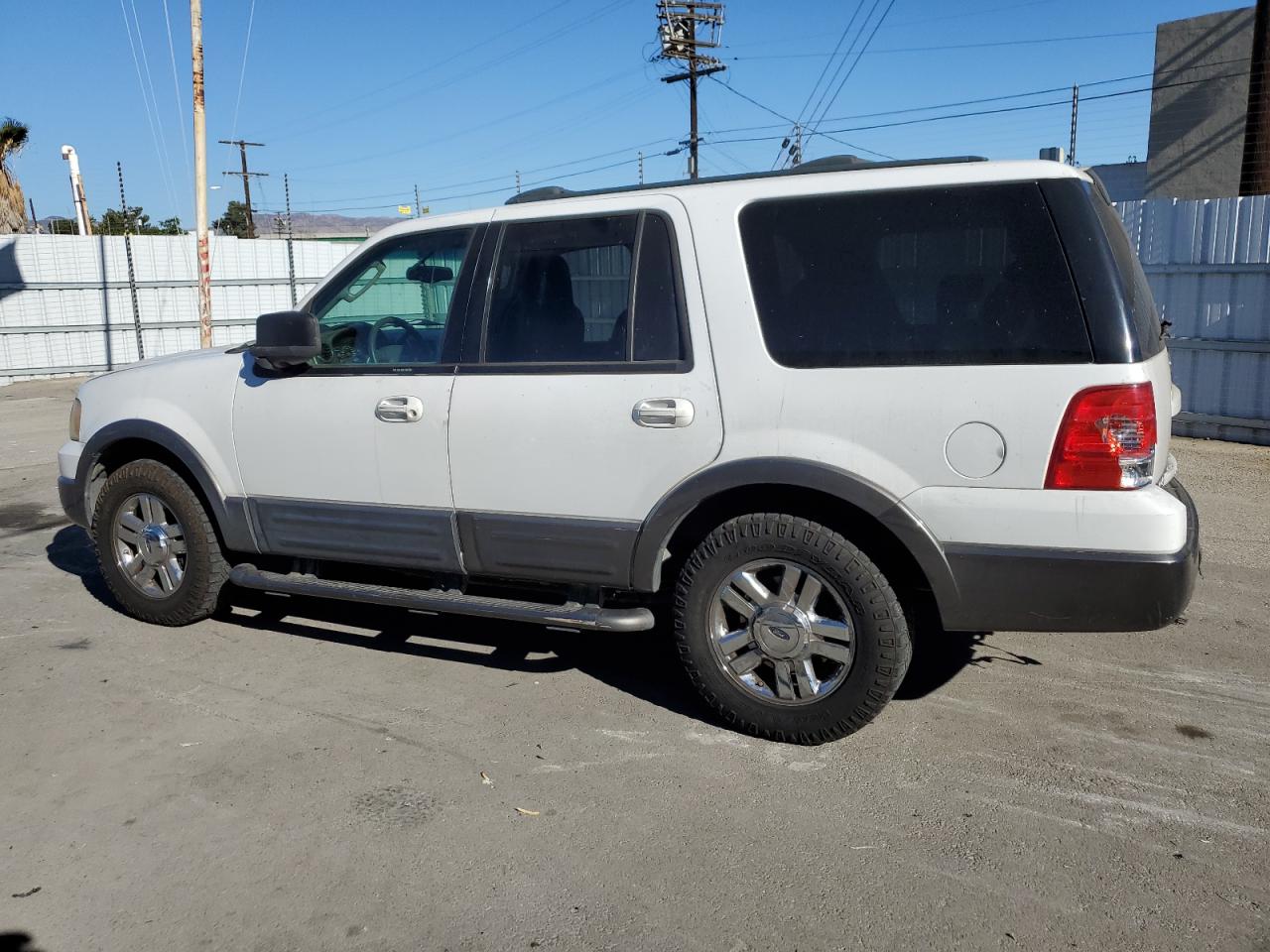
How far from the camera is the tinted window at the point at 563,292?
13.4 ft

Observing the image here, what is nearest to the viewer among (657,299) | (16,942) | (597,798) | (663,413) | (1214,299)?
(16,942)

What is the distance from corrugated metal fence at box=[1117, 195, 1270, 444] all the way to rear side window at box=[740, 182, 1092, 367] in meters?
7.07

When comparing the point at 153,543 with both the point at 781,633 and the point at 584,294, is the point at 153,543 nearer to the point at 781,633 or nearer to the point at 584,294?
the point at 584,294

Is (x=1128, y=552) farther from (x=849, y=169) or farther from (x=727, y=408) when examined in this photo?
(x=849, y=169)

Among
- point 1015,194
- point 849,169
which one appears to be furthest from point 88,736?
point 1015,194

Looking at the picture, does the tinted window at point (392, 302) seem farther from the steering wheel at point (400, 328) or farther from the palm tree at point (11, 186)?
the palm tree at point (11, 186)

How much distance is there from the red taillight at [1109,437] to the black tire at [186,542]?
3839 millimetres

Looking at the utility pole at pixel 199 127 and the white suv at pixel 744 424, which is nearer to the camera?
the white suv at pixel 744 424

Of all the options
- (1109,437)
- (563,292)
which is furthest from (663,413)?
(1109,437)

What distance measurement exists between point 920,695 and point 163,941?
291 cm

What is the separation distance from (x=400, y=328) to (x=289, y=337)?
48 cm

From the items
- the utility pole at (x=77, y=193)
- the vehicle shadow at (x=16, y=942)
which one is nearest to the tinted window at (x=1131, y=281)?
the vehicle shadow at (x=16, y=942)

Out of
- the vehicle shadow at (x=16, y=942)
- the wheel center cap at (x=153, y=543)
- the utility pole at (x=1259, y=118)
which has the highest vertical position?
the utility pole at (x=1259, y=118)

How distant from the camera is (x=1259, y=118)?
11.7m
